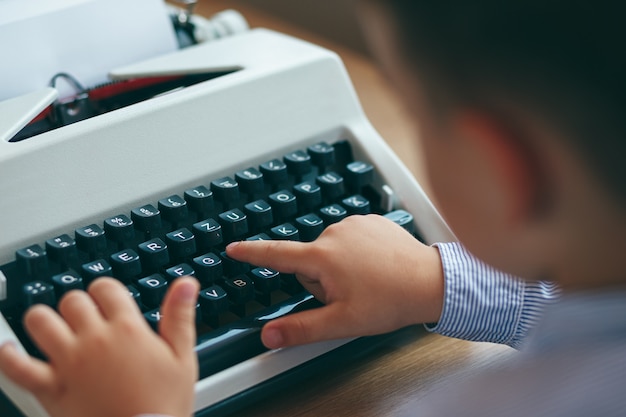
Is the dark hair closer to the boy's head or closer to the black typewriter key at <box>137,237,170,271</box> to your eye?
the boy's head

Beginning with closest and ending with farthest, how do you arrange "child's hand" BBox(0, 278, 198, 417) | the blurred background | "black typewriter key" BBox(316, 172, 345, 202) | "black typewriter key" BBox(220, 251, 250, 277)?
"child's hand" BBox(0, 278, 198, 417)
"black typewriter key" BBox(220, 251, 250, 277)
"black typewriter key" BBox(316, 172, 345, 202)
the blurred background

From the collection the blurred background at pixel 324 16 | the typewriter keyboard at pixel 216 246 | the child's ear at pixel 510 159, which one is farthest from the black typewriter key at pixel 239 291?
the blurred background at pixel 324 16

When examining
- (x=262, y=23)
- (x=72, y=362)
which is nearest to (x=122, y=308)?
(x=72, y=362)

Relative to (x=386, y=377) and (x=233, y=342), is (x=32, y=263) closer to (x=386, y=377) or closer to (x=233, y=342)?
(x=233, y=342)

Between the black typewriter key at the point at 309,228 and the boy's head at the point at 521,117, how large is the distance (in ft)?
0.87

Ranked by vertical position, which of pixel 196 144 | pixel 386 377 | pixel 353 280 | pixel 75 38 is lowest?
pixel 386 377

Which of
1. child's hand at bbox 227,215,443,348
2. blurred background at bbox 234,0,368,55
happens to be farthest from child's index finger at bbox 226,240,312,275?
blurred background at bbox 234,0,368,55

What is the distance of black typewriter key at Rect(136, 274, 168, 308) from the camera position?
90 cm

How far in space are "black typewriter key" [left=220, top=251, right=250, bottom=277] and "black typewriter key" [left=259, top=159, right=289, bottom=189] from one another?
13cm

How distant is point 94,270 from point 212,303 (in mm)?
121

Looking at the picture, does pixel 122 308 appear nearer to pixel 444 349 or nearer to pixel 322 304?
pixel 322 304

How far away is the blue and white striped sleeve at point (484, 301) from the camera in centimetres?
96

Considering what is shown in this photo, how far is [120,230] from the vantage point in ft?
3.14

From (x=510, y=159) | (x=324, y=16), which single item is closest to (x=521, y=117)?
(x=510, y=159)
